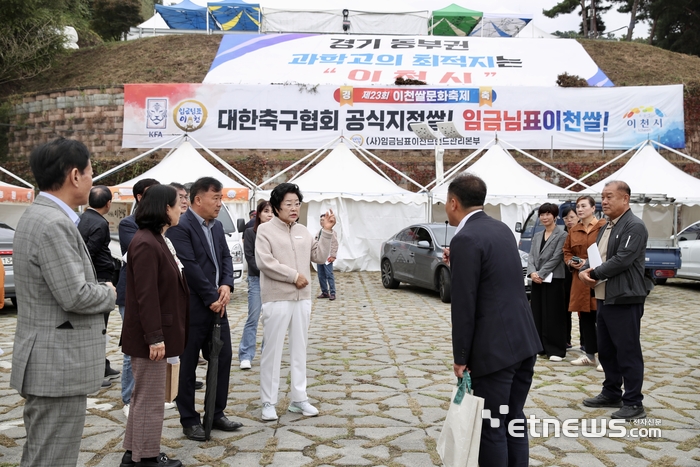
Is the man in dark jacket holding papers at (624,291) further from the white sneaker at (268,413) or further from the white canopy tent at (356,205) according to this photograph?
the white canopy tent at (356,205)

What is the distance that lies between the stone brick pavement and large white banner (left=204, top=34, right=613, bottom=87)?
17.5 meters

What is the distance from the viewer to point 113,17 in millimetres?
43656

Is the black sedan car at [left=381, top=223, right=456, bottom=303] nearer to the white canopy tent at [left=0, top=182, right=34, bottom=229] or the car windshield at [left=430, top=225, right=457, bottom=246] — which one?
the car windshield at [left=430, top=225, right=457, bottom=246]

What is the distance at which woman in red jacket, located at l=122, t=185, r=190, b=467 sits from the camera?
3.65 metres

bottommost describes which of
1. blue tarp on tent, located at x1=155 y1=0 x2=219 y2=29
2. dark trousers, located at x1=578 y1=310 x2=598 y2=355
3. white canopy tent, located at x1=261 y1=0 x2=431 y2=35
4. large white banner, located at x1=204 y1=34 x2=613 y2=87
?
dark trousers, located at x1=578 y1=310 x2=598 y2=355

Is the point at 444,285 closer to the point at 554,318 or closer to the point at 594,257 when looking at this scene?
the point at 554,318

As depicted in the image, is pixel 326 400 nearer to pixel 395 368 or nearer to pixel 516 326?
pixel 395 368

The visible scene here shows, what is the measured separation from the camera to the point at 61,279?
8.87 ft

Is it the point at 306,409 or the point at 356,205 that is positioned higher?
the point at 356,205

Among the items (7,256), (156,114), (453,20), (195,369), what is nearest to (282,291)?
(195,369)

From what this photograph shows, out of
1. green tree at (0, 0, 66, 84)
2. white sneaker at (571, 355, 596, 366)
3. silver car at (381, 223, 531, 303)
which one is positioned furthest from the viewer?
green tree at (0, 0, 66, 84)

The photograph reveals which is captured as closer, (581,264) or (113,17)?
(581,264)

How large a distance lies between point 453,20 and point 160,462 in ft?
113

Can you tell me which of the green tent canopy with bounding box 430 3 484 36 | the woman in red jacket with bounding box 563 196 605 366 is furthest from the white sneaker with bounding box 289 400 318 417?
the green tent canopy with bounding box 430 3 484 36
